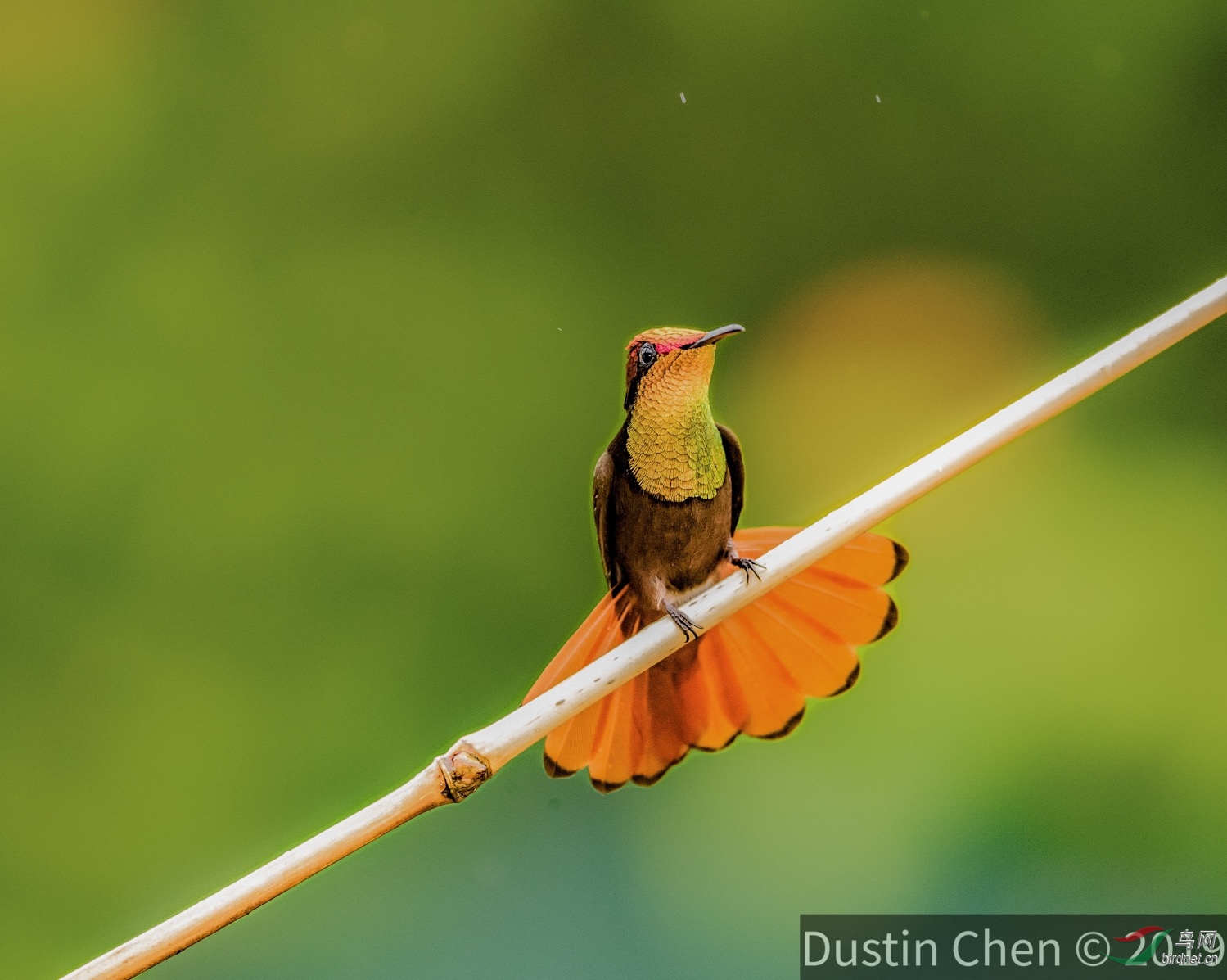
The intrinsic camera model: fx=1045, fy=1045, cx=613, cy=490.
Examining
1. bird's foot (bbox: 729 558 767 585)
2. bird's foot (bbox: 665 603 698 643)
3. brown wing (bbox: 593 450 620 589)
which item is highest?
brown wing (bbox: 593 450 620 589)

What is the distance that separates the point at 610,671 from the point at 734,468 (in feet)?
1.18

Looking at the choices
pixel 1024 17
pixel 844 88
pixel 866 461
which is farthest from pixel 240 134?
pixel 1024 17

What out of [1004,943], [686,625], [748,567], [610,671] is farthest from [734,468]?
[1004,943]

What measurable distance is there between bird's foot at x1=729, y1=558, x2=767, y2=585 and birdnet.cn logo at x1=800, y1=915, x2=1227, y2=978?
1.59 ft

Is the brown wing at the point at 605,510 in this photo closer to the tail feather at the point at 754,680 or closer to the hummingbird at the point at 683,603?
the hummingbird at the point at 683,603

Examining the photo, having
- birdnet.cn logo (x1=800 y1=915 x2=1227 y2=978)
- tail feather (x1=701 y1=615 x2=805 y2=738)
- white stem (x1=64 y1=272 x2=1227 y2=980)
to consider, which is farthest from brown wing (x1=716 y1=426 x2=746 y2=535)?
birdnet.cn logo (x1=800 y1=915 x2=1227 y2=978)

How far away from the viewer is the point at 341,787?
126cm

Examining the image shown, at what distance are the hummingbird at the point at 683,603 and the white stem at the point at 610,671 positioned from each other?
0.13m

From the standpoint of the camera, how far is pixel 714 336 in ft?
2.50

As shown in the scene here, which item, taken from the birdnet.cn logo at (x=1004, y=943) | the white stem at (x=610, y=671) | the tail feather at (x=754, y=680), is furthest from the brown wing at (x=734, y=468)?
the birdnet.cn logo at (x=1004, y=943)

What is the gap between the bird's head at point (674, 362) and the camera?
80 cm

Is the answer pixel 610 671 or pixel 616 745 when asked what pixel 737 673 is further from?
pixel 610 671

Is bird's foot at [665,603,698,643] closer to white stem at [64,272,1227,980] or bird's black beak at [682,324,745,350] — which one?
white stem at [64,272,1227,980]

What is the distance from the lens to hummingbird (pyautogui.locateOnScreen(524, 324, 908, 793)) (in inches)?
33.0
